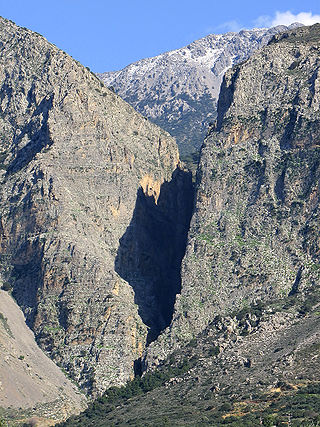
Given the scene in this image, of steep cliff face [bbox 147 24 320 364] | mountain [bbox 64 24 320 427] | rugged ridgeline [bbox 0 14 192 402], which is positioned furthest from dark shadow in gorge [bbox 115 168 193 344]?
mountain [bbox 64 24 320 427]

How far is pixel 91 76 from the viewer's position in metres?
180

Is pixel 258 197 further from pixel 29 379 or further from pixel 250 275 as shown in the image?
pixel 29 379

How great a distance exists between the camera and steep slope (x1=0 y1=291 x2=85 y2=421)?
127812 millimetres

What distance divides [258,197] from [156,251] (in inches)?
894

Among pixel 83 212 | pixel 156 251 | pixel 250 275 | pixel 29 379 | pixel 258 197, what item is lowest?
pixel 29 379

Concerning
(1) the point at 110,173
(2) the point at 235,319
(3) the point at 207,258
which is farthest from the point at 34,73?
(2) the point at 235,319

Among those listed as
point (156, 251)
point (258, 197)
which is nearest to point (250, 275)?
point (258, 197)

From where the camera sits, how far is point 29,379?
132250mm

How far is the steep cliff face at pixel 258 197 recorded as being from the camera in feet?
463

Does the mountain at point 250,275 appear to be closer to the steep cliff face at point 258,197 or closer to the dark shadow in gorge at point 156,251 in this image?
the steep cliff face at point 258,197

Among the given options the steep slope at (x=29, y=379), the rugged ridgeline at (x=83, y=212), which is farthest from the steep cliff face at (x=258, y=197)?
the steep slope at (x=29, y=379)

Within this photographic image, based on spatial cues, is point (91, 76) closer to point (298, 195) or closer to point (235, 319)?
point (298, 195)

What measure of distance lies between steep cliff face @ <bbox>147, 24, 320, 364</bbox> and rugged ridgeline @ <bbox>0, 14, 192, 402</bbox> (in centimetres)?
968

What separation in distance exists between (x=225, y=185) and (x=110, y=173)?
836 inches
